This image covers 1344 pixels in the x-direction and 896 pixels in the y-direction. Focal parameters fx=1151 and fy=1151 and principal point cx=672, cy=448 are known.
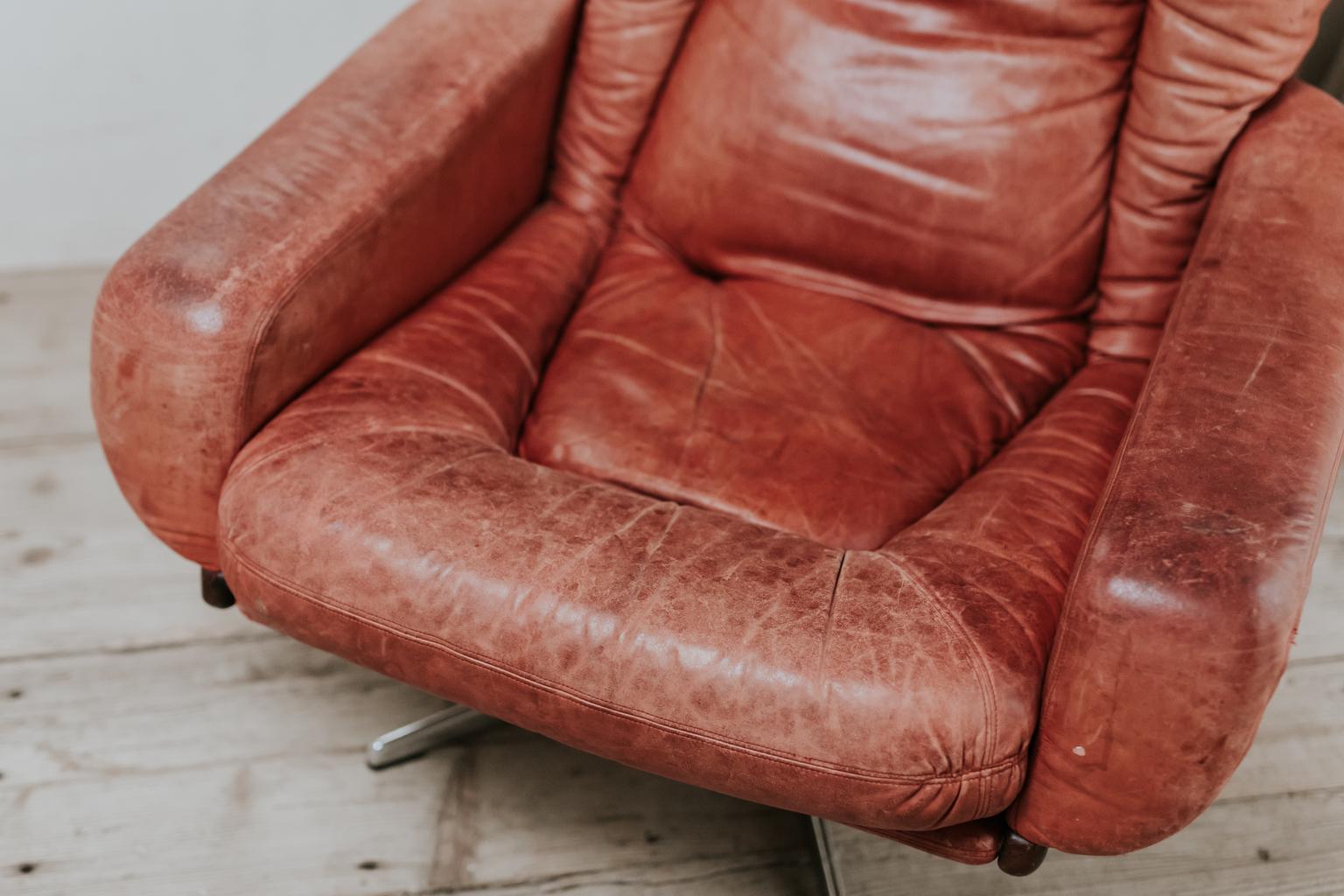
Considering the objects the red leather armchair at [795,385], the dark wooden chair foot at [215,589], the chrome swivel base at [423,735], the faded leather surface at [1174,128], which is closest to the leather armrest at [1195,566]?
the red leather armchair at [795,385]

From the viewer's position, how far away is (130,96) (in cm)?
200

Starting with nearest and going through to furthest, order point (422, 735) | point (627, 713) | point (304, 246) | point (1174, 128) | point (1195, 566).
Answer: point (1195, 566) < point (627, 713) < point (304, 246) < point (1174, 128) < point (422, 735)

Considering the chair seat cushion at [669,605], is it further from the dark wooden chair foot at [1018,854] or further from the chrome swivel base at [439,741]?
the chrome swivel base at [439,741]

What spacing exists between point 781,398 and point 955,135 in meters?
0.38

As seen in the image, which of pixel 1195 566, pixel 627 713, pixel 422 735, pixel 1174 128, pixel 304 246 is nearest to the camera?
pixel 1195 566

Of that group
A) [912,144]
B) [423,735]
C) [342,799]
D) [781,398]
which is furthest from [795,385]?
[342,799]

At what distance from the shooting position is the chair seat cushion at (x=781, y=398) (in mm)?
1187

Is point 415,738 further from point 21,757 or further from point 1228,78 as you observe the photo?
point 1228,78

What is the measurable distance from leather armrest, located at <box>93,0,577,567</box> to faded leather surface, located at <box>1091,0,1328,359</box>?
699 mm

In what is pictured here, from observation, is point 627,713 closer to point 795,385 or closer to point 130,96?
point 795,385

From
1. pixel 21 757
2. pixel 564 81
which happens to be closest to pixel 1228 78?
pixel 564 81

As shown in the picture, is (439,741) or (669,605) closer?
(669,605)

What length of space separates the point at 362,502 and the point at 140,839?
22.2 inches

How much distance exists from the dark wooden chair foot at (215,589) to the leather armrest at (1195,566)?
814 mm
